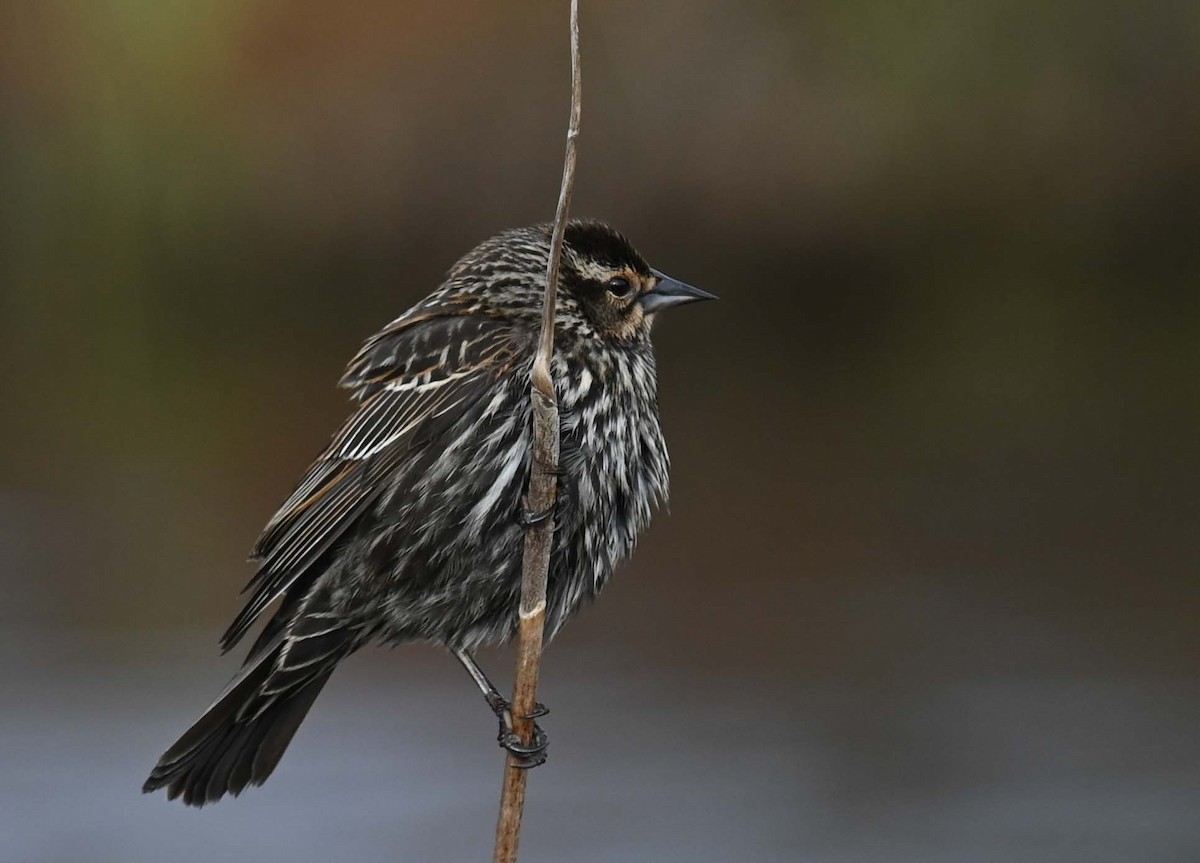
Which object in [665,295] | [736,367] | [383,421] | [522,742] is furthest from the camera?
[736,367]

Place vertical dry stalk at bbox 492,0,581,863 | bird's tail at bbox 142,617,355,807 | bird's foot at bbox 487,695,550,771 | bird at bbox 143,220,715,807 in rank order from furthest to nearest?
1. bird's tail at bbox 142,617,355,807
2. bird at bbox 143,220,715,807
3. bird's foot at bbox 487,695,550,771
4. vertical dry stalk at bbox 492,0,581,863

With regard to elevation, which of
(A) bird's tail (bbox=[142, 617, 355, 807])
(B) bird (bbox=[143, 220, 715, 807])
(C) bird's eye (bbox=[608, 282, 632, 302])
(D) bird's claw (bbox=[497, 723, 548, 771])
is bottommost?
(D) bird's claw (bbox=[497, 723, 548, 771])

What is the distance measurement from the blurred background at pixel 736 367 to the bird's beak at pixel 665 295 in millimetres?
3249

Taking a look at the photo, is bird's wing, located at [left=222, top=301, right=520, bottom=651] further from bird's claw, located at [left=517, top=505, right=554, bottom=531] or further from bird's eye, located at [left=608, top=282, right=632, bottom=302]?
bird's claw, located at [left=517, top=505, right=554, bottom=531]

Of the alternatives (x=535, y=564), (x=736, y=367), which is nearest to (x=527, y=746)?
(x=535, y=564)

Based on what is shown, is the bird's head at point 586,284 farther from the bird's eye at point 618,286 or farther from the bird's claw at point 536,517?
the bird's claw at point 536,517

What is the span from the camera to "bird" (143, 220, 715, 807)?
416 centimetres

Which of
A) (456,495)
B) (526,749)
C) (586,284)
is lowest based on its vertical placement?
(526,749)

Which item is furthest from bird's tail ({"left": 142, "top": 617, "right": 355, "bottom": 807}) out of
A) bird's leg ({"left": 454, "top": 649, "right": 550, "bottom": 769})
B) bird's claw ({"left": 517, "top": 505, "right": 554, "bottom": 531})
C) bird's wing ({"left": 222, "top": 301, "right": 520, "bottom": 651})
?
bird's claw ({"left": 517, "top": 505, "right": 554, "bottom": 531})

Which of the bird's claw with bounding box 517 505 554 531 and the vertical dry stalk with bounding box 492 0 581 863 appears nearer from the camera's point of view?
the vertical dry stalk with bounding box 492 0 581 863

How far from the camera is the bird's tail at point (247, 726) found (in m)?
4.31

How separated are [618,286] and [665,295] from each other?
12 centimetres

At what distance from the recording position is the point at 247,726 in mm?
4406

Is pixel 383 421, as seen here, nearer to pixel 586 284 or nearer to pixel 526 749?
pixel 586 284
